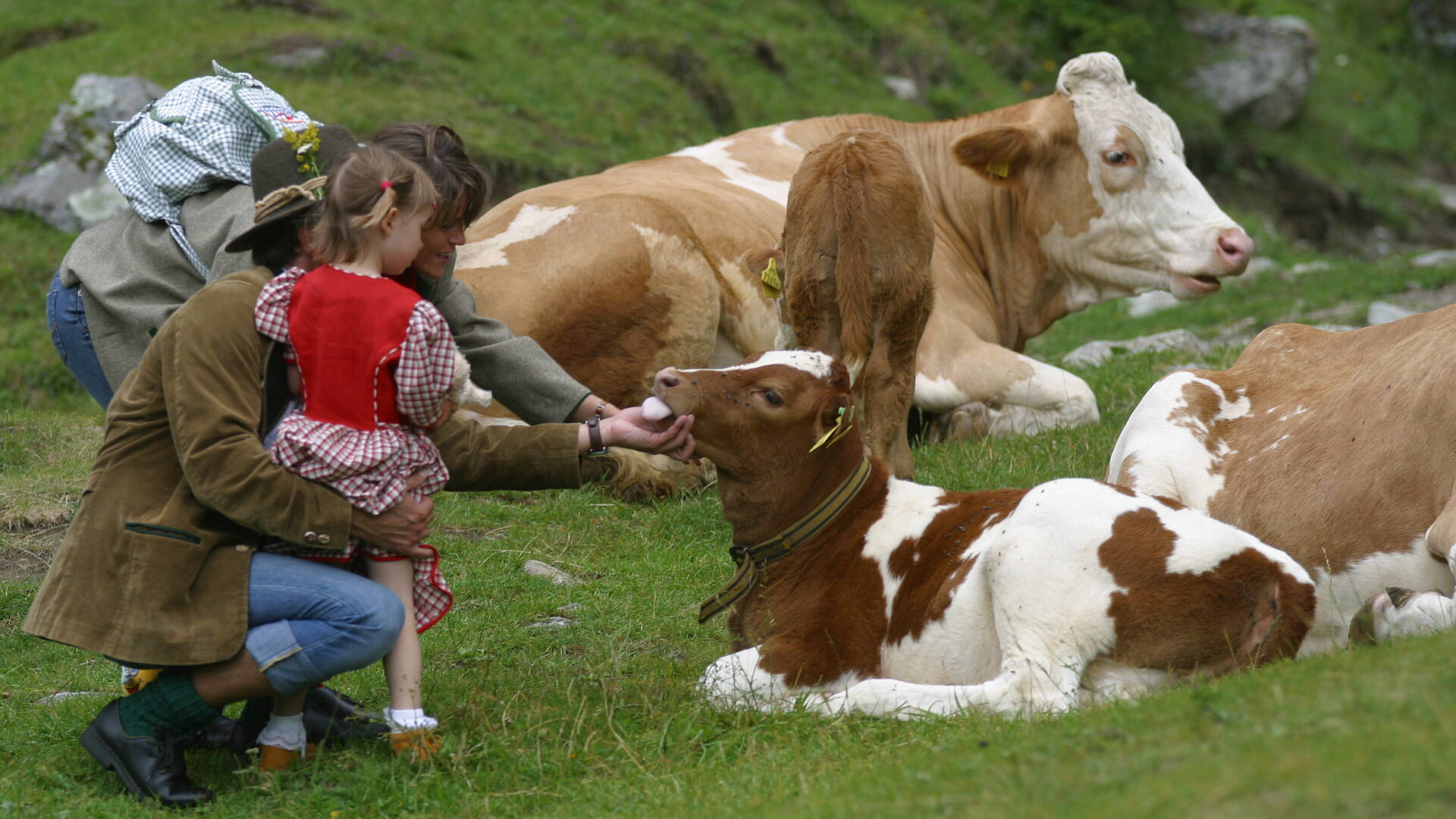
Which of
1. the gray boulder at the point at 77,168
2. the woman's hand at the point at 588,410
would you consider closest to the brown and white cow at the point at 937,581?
the woman's hand at the point at 588,410

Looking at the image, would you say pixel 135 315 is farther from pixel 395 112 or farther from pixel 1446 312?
pixel 395 112

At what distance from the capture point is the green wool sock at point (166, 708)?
167 inches

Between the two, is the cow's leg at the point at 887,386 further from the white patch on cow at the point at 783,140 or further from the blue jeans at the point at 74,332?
the white patch on cow at the point at 783,140

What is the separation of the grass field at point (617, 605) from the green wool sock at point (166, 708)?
0.24m

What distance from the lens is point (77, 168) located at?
42.1 feet

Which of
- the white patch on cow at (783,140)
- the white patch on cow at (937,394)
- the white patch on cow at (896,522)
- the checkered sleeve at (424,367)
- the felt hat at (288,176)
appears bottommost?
the white patch on cow at (937,394)

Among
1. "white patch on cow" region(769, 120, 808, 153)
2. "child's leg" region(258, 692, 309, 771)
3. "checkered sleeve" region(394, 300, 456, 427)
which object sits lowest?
"child's leg" region(258, 692, 309, 771)

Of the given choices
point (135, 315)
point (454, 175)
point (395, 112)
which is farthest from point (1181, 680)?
point (395, 112)

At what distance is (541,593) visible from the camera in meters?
6.33

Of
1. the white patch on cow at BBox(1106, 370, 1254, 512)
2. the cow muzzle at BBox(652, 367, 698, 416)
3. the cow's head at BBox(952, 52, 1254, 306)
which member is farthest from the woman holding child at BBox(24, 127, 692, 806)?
the cow's head at BBox(952, 52, 1254, 306)

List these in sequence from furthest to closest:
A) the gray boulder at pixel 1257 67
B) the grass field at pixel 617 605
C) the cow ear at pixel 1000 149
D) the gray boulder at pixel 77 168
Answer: the gray boulder at pixel 1257 67 → the gray boulder at pixel 77 168 → the cow ear at pixel 1000 149 → the grass field at pixel 617 605

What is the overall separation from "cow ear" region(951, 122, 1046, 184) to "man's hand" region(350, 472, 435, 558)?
5156mm

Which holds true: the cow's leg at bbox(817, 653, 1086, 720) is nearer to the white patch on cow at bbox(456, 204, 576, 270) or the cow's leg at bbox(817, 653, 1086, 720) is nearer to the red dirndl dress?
the red dirndl dress

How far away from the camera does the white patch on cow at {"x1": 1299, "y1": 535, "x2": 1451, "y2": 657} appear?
449cm
